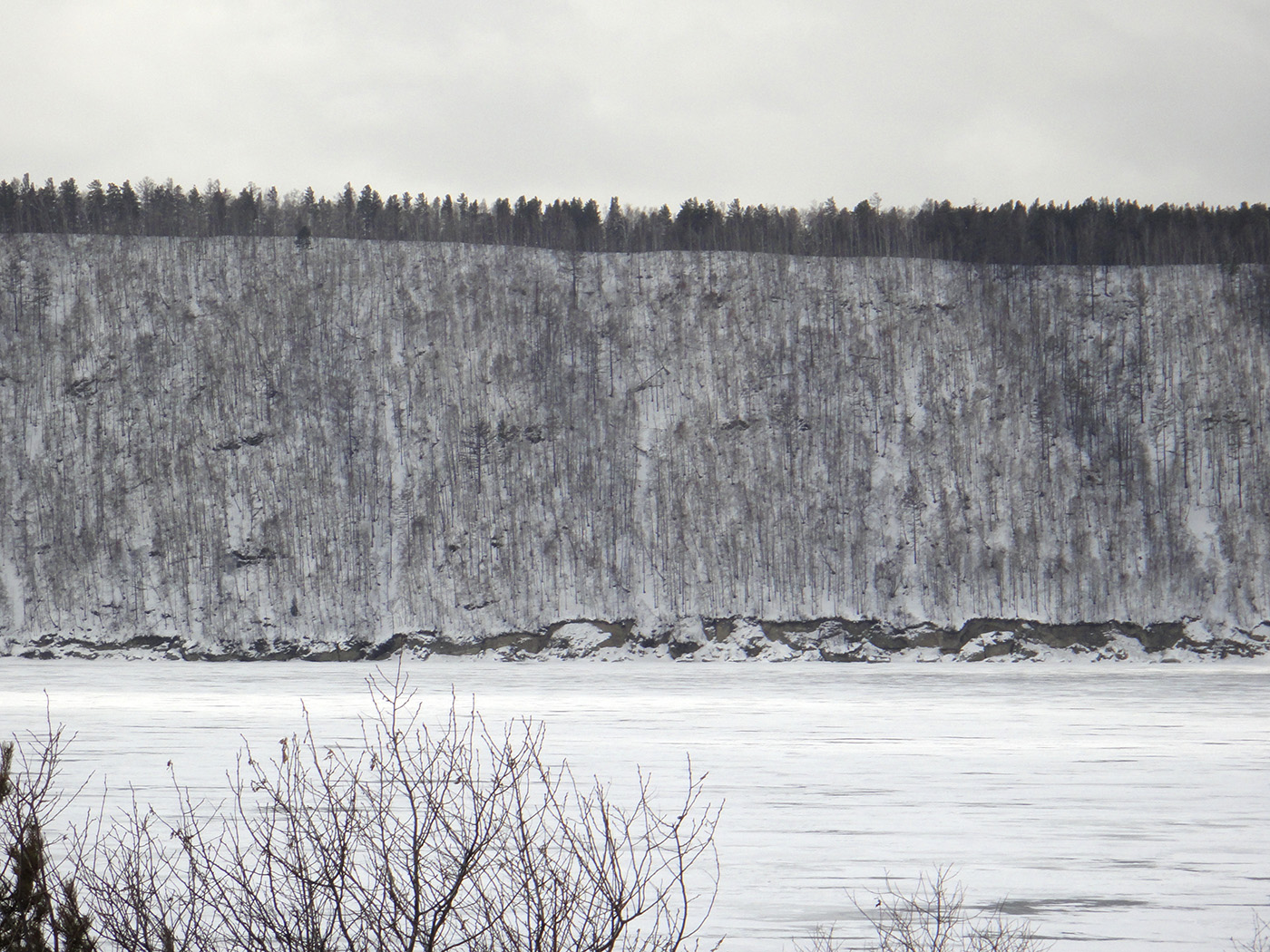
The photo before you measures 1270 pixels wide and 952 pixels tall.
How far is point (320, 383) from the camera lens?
2458 inches

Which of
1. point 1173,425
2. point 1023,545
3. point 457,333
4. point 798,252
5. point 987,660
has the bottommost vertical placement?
point 987,660

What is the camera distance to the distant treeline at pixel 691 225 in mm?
71938

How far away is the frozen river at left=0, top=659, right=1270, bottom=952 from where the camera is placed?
11.1 m

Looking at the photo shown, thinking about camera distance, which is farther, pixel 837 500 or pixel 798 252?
pixel 798 252

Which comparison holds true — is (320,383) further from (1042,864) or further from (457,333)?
(1042,864)

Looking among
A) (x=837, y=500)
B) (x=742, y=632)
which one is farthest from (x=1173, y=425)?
(x=742, y=632)

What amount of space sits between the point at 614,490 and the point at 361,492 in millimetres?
10670

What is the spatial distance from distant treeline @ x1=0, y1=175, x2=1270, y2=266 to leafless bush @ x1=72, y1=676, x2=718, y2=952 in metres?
52.1

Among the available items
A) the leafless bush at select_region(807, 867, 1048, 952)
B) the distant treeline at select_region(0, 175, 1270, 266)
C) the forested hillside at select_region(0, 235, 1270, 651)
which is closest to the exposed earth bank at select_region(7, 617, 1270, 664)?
the forested hillside at select_region(0, 235, 1270, 651)

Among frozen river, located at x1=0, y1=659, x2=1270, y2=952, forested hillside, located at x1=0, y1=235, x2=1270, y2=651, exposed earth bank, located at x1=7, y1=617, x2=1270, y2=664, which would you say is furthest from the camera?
forested hillside, located at x1=0, y1=235, x2=1270, y2=651

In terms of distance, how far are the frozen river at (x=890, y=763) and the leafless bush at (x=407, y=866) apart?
2.86 feet

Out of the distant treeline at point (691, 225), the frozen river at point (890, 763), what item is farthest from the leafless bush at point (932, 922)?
the distant treeline at point (691, 225)

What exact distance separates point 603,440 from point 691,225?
17.7 metres

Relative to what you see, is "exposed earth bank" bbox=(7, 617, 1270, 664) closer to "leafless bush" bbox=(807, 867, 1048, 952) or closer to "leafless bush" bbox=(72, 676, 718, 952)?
"leafless bush" bbox=(72, 676, 718, 952)
